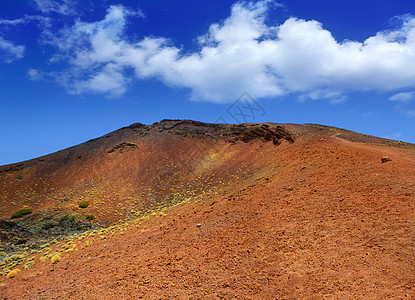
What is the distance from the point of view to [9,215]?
23.7 metres

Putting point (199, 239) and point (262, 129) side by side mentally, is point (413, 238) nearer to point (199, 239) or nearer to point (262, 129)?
point (199, 239)

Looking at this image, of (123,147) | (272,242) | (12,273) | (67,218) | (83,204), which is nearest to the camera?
(272,242)

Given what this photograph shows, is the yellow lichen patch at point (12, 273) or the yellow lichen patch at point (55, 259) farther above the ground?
the yellow lichen patch at point (55, 259)

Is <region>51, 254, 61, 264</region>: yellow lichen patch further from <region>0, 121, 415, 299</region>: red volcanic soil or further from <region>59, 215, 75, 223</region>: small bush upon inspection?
<region>59, 215, 75, 223</region>: small bush

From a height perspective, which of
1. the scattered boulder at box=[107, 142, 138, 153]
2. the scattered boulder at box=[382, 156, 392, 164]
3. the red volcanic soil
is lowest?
the red volcanic soil

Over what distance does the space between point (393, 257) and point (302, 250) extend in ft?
8.23

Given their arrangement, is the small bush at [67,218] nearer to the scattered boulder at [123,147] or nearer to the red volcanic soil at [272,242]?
the red volcanic soil at [272,242]

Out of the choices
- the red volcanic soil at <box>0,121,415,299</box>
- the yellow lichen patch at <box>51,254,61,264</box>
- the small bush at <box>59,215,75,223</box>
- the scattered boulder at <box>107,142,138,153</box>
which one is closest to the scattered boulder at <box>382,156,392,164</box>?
the red volcanic soil at <box>0,121,415,299</box>

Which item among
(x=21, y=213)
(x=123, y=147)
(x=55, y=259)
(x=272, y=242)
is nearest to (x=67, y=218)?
(x=21, y=213)

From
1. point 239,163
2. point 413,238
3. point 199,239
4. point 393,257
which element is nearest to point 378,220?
point 413,238

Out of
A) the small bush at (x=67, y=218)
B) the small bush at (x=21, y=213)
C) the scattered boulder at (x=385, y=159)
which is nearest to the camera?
the scattered boulder at (x=385, y=159)

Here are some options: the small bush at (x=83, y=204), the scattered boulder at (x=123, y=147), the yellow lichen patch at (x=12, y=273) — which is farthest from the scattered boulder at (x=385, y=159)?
the scattered boulder at (x=123, y=147)

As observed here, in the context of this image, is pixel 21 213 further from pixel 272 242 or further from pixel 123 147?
pixel 272 242

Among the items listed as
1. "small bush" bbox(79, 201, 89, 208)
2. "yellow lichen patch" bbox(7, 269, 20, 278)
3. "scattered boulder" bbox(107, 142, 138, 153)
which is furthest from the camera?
"scattered boulder" bbox(107, 142, 138, 153)
